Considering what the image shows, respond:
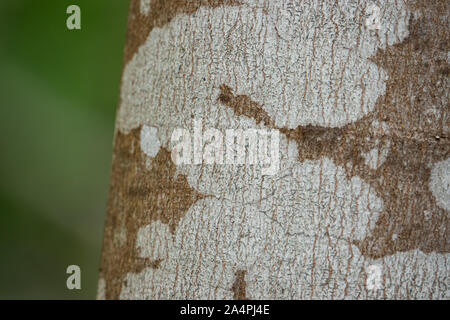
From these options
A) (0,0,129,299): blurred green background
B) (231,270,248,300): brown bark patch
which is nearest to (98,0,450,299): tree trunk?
(231,270,248,300): brown bark patch

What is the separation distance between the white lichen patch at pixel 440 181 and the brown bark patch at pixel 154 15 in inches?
20.1

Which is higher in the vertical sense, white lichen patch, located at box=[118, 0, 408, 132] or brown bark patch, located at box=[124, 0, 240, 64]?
brown bark patch, located at box=[124, 0, 240, 64]

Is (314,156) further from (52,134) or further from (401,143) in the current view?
(52,134)

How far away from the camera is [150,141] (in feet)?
3.92

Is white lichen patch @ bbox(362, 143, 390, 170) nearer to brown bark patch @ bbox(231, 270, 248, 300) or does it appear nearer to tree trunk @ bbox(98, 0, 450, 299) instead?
tree trunk @ bbox(98, 0, 450, 299)

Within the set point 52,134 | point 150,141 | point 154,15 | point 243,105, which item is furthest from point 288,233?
point 52,134

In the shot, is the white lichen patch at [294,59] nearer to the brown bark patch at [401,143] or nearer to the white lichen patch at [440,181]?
the brown bark patch at [401,143]

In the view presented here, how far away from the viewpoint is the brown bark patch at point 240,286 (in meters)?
1.06

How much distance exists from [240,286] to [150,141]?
367mm

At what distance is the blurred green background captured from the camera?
166 inches

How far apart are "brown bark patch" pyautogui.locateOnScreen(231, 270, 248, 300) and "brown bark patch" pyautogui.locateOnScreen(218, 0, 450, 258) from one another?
0.74 feet

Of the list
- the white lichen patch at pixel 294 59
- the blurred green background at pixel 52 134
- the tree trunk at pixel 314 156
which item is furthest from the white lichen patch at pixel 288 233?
the blurred green background at pixel 52 134

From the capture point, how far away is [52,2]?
4.27m
